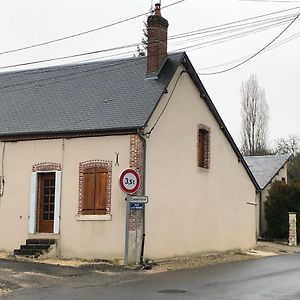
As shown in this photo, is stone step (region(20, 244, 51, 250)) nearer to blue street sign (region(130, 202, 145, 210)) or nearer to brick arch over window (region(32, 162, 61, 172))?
brick arch over window (region(32, 162, 61, 172))

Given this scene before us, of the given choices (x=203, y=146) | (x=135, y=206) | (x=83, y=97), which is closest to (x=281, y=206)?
(x=203, y=146)

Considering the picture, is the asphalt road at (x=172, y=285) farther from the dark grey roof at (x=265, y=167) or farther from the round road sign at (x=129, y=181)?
the dark grey roof at (x=265, y=167)

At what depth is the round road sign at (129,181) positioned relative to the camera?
16266 mm

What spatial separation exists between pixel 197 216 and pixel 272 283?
7.47 metres

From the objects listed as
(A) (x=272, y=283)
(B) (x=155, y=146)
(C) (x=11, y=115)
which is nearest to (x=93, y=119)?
(B) (x=155, y=146)

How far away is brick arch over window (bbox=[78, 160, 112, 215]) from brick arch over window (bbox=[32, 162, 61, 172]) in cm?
96

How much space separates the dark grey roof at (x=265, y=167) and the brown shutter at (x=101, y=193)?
62.9 ft

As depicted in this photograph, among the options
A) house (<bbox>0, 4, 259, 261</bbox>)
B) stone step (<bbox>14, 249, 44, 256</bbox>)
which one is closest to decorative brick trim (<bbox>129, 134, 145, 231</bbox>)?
house (<bbox>0, 4, 259, 261</bbox>)

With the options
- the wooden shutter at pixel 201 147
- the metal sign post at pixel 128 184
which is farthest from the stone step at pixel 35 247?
the wooden shutter at pixel 201 147

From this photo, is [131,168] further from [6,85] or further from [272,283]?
[6,85]

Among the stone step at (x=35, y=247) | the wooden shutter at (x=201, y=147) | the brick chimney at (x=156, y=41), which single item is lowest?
the stone step at (x=35, y=247)

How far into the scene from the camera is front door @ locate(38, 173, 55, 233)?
19047 millimetres

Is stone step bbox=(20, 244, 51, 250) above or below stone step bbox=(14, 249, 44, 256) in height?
above

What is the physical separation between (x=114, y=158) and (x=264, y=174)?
20613 millimetres
